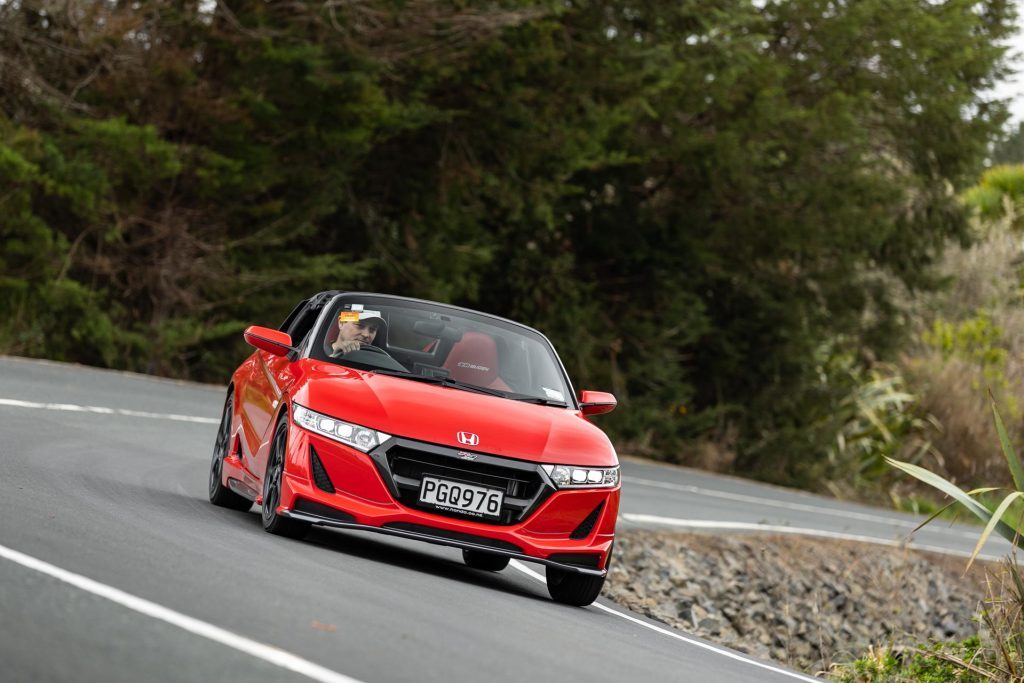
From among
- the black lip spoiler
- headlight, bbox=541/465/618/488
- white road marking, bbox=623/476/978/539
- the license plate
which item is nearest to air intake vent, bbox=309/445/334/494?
the black lip spoiler

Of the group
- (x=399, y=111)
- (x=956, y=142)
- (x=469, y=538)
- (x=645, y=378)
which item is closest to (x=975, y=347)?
(x=956, y=142)

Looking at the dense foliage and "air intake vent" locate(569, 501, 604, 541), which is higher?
the dense foliage

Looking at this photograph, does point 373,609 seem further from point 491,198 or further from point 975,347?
point 975,347

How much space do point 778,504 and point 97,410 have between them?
12324 millimetres

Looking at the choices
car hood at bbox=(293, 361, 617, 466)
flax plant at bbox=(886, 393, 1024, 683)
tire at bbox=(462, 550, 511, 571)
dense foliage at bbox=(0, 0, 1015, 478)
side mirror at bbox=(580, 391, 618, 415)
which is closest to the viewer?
car hood at bbox=(293, 361, 617, 466)

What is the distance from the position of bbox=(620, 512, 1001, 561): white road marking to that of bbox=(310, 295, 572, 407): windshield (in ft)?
25.0

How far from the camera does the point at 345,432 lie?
31.9 ft

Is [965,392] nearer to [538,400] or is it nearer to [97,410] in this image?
[97,410]

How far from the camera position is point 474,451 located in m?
9.74

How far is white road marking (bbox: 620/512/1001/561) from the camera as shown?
1952cm

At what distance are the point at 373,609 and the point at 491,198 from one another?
23.1 m

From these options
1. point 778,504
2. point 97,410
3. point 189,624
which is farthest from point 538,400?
point 778,504

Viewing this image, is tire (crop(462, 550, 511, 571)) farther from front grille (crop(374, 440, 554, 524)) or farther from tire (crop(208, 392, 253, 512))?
front grille (crop(374, 440, 554, 524))

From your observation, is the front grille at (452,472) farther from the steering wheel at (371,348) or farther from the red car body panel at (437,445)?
the steering wheel at (371,348)
